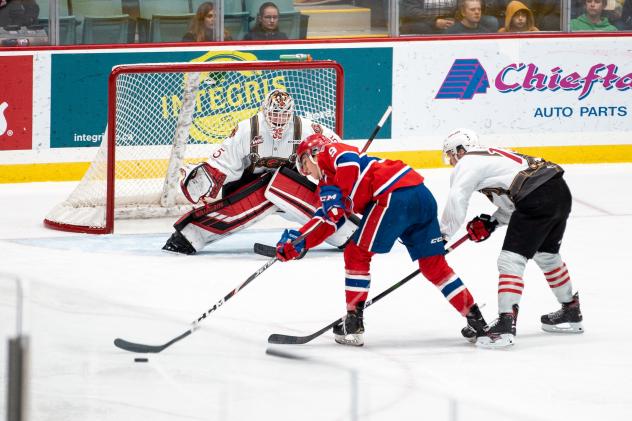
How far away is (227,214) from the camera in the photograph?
698 centimetres

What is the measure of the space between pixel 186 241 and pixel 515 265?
2.25m

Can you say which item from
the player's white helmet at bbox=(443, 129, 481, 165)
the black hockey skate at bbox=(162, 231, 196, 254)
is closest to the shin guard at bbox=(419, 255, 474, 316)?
the player's white helmet at bbox=(443, 129, 481, 165)

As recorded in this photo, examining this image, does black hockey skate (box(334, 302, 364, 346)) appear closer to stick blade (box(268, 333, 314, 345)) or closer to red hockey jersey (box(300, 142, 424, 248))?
stick blade (box(268, 333, 314, 345))

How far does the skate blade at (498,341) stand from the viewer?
204 inches

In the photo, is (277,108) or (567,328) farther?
(277,108)

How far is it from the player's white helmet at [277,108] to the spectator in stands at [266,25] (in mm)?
2048

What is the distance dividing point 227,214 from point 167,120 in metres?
1.18

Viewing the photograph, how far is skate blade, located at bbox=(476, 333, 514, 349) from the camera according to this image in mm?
5188

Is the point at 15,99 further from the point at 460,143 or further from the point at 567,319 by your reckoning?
the point at 567,319

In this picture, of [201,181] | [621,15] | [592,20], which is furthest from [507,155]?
[621,15]

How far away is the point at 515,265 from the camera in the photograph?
5219 millimetres

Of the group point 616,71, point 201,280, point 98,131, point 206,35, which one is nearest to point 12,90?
point 98,131

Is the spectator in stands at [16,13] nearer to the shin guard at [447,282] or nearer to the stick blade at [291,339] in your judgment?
the stick blade at [291,339]

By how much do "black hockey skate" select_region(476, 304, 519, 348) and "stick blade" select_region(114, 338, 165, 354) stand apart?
82.0 inches
